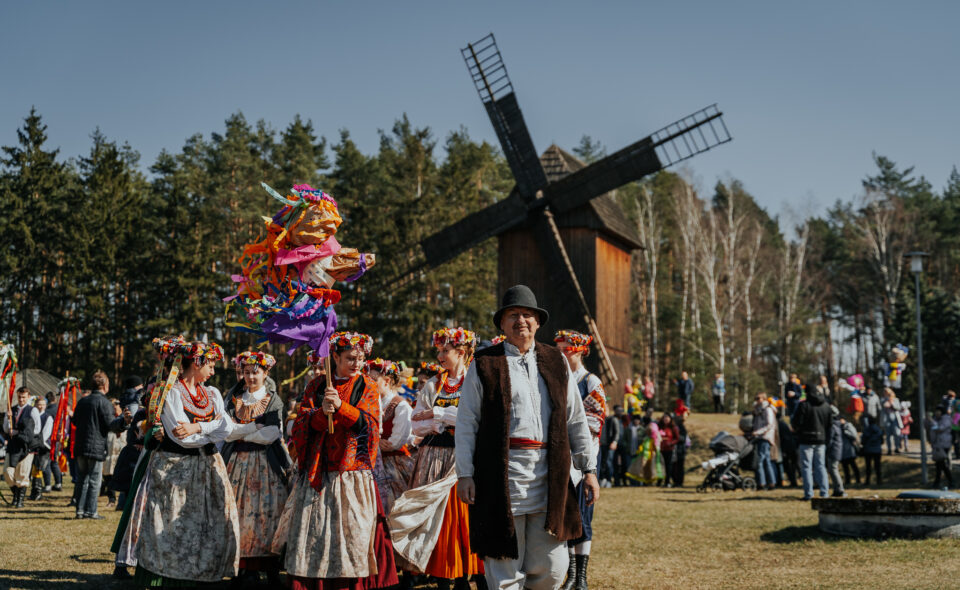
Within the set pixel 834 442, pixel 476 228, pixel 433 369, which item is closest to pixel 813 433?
pixel 834 442

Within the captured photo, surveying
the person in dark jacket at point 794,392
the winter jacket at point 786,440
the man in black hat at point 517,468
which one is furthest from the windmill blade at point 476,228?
the man in black hat at point 517,468

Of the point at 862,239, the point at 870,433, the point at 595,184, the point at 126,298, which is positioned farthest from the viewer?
the point at 862,239

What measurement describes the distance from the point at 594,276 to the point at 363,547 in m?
18.7

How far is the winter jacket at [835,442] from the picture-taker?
1647 cm

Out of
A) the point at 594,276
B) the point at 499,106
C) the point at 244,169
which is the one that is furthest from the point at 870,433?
the point at 244,169

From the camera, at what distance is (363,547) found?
611cm

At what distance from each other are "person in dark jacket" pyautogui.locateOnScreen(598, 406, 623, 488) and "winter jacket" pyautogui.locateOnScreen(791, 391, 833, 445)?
5557mm

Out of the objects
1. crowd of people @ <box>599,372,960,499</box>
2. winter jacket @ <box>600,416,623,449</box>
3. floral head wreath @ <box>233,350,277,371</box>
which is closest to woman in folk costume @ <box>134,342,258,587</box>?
floral head wreath @ <box>233,350,277,371</box>

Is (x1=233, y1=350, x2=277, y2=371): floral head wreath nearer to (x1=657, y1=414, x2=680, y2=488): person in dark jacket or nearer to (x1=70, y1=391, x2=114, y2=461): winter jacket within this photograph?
(x1=70, y1=391, x2=114, y2=461): winter jacket

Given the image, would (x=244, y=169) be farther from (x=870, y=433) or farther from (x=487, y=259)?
(x=870, y=433)

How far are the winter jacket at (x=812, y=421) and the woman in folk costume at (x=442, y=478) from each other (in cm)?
795

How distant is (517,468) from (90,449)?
27.6 ft

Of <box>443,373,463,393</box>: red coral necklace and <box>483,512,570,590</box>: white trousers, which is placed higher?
<box>443,373,463,393</box>: red coral necklace

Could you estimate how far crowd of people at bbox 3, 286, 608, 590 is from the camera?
15.9 ft
